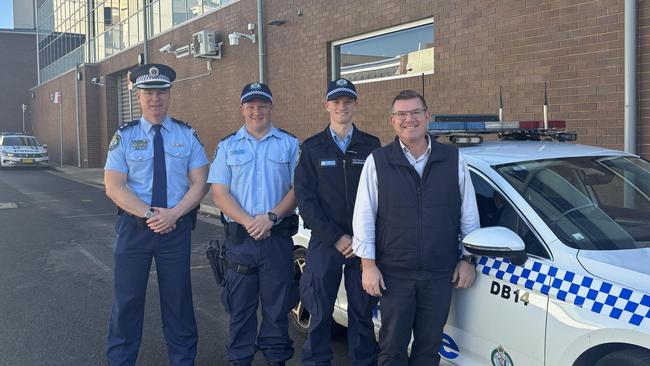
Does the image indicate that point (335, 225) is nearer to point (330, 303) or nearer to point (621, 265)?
point (330, 303)

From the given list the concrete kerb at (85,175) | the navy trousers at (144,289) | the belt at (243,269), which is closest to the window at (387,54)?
the concrete kerb at (85,175)

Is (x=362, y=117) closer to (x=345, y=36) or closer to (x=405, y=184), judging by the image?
(x=345, y=36)

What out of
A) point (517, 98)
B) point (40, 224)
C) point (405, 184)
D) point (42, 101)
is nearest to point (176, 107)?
point (40, 224)

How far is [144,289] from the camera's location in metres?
3.82

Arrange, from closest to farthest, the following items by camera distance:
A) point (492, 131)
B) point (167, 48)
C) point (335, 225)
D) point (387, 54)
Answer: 1. point (335, 225)
2. point (492, 131)
3. point (387, 54)
4. point (167, 48)

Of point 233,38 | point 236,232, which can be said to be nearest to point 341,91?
point 236,232

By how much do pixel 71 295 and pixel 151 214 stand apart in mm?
3019

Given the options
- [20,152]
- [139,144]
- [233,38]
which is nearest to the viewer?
[139,144]

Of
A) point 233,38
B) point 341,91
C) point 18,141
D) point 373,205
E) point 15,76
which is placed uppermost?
point 15,76

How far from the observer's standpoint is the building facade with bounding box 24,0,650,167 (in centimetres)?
726

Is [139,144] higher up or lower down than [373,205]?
higher up

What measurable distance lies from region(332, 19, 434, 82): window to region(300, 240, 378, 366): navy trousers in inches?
271

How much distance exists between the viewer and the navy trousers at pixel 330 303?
350 cm

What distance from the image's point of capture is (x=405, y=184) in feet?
10.0
